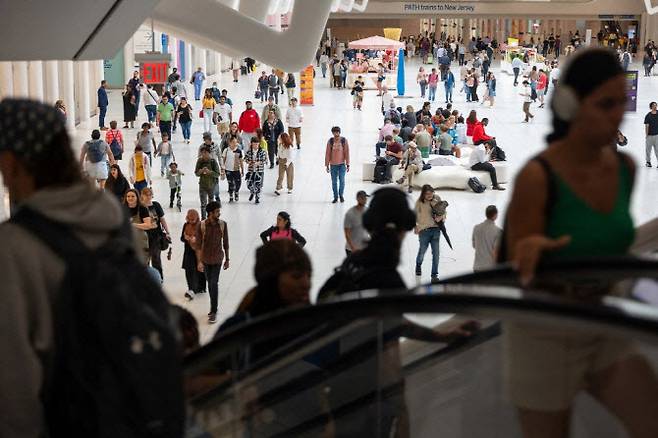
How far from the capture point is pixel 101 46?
9211 mm

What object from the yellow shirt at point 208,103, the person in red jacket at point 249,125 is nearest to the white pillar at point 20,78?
the yellow shirt at point 208,103

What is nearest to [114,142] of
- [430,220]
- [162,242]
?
[162,242]

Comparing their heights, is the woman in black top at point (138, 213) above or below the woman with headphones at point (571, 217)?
below

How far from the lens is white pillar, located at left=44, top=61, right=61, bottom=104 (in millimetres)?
28891

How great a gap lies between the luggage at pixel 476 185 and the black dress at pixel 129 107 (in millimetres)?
11730

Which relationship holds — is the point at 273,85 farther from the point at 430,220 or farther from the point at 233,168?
Answer: the point at 430,220

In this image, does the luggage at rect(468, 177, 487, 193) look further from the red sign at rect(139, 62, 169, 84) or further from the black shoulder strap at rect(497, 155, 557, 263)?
the black shoulder strap at rect(497, 155, 557, 263)

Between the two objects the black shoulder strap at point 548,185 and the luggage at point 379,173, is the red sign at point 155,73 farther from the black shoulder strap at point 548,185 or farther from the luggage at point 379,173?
the black shoulder strap at point 548,185

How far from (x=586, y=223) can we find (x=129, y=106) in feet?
94.4

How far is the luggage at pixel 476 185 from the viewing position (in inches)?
850

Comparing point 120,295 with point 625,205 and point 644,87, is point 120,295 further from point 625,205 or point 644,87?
point 644,87

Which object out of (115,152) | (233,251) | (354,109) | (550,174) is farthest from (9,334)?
(354,109)

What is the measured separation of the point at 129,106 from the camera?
30.7m

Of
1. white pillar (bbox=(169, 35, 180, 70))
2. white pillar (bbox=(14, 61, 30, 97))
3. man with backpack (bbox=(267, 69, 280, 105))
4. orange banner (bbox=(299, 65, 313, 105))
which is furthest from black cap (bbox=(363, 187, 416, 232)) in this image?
white pillar (bbox=(169, 35, 180, 70))
